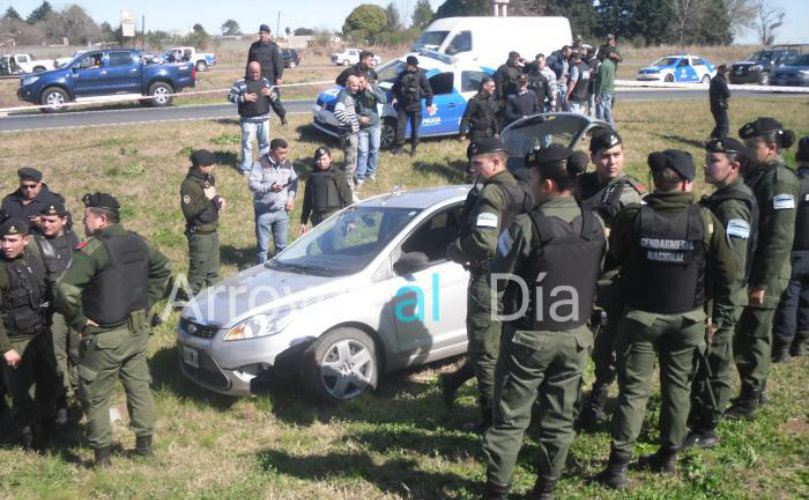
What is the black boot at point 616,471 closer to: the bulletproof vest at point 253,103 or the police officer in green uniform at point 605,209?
the police officer in green uniform at point 605,209

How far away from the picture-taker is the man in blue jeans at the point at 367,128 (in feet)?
38.2

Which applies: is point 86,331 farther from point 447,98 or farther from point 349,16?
point 349,16

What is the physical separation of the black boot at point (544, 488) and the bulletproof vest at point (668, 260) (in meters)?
1.11

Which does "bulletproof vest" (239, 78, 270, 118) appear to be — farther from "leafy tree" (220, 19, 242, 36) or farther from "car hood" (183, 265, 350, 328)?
"leafy tree" (220, 19, 242, 36)

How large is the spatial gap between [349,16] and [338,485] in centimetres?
6840

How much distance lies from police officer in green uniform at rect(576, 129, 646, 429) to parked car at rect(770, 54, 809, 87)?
26623 mm

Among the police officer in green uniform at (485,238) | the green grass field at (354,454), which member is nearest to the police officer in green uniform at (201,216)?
the green grass field at (354,454)

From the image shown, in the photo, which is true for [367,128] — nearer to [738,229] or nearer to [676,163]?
[738,229]

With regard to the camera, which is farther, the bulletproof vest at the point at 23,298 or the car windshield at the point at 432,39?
the car windshield at the point at 432,39

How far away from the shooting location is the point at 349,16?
68.8 meters

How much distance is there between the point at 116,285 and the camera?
4922 mm

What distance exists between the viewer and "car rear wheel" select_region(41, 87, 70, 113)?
68.6 feet

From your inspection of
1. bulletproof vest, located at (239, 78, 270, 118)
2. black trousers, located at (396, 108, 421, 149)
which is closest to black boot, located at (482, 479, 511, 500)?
bulletproof vest, located at (239, 78, 270, 118)

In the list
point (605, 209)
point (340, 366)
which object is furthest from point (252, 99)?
point (605, 209)
